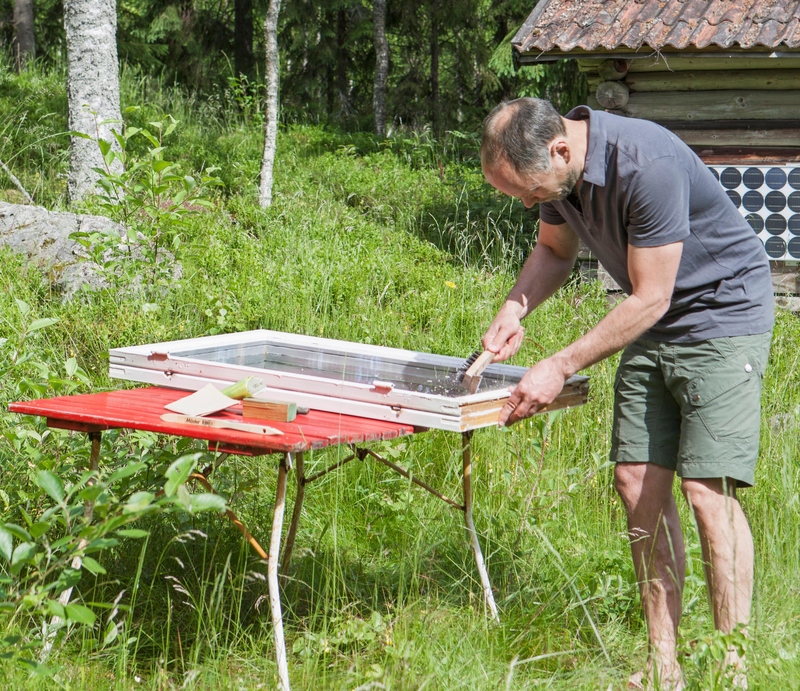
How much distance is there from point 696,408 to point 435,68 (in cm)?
1358

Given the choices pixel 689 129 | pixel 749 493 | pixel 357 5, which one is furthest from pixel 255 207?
pixel 357 5

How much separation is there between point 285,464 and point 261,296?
127 inches

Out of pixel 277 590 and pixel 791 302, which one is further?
pixel 791 302

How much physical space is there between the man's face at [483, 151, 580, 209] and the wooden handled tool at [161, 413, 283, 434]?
99 cm

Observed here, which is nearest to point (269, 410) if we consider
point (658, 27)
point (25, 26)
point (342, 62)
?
point (658, 27)

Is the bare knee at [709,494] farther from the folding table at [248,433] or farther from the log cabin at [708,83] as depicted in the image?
the log cabin at [708,83]

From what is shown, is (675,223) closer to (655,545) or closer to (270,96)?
(655,545)

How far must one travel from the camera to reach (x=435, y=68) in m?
15.4

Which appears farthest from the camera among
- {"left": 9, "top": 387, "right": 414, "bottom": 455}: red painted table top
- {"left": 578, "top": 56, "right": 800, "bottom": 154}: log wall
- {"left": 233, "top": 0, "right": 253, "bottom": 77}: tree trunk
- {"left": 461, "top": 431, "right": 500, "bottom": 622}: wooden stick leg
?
{"left": 233, "top": 0, "right": 253, "bottom": 77}: tree trunk

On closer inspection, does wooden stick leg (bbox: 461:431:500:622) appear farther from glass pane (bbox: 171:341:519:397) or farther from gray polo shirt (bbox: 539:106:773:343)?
gray polo shirt (bbox: 539:106:773:343)

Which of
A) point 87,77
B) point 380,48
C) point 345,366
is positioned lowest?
point 345,366

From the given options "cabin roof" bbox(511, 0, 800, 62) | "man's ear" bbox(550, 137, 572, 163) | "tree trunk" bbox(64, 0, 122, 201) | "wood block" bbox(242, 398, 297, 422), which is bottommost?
"wood block" bbox(242, 398, 297, 422)

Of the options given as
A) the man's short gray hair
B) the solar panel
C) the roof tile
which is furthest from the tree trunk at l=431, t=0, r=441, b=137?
the man's short gray hair

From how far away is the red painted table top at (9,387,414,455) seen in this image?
2273mm
